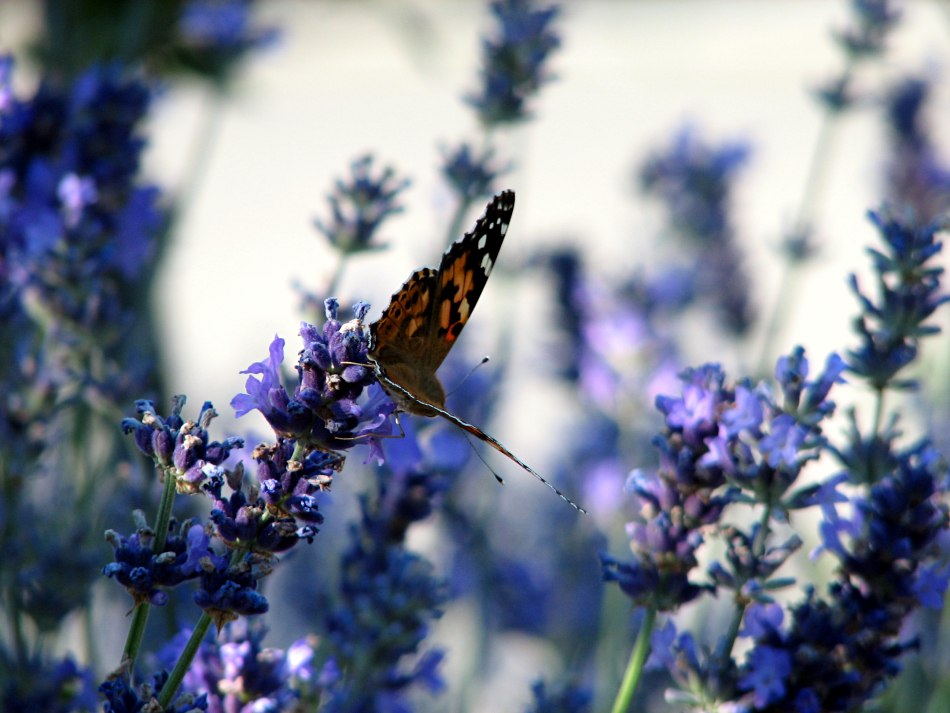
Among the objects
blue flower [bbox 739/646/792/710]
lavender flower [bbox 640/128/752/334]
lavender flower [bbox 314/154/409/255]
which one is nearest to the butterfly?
lavender flower [bbox 314/154/409/255]

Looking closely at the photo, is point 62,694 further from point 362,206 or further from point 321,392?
point 362,206

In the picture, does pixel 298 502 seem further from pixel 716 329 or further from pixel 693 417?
pixel 716 329

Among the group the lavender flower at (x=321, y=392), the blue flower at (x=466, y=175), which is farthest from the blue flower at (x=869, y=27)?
the lavender flower at (x=321, y=392)

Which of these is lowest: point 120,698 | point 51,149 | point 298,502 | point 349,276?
point 120,698

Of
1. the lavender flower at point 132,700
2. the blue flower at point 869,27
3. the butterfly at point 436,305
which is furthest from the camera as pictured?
the blue flower at point 869,27

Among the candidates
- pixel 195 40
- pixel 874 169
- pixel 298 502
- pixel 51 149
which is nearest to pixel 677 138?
pixel 874 169

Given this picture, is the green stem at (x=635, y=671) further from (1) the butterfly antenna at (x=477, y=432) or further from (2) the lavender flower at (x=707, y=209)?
(2) the lavender flower at (x=707, y=209)

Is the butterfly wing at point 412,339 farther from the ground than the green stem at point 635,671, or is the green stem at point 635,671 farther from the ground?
the butterfly wing at point 412,339
